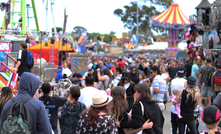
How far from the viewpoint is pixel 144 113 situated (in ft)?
12.3

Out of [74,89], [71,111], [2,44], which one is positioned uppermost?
[2,44]

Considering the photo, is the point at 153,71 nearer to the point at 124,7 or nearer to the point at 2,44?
the point at 2,44

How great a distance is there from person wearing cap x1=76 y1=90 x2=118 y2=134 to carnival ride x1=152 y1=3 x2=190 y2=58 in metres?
32.7

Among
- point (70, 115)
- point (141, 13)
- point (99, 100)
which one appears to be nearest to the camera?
point (99, 100)

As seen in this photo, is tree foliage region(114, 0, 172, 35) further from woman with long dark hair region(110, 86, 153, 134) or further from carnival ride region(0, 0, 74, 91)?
woman with long dark hair region(110, 86, 153, 134)

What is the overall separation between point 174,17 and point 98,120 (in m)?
34.8

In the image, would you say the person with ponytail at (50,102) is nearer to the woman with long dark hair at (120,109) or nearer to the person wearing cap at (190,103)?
the woman with long dark hair at (120,109)

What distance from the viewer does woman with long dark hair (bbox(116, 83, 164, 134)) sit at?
12.2 ft

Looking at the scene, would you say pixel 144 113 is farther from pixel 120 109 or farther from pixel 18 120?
pixel 18 120

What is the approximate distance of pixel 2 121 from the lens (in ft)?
9.83

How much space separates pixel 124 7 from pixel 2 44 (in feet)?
230

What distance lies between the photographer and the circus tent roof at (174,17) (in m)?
35.6

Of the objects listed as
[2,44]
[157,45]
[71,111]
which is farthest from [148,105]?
[157,45]

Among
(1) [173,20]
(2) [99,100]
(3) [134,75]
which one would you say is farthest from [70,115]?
(1) [173,20]
